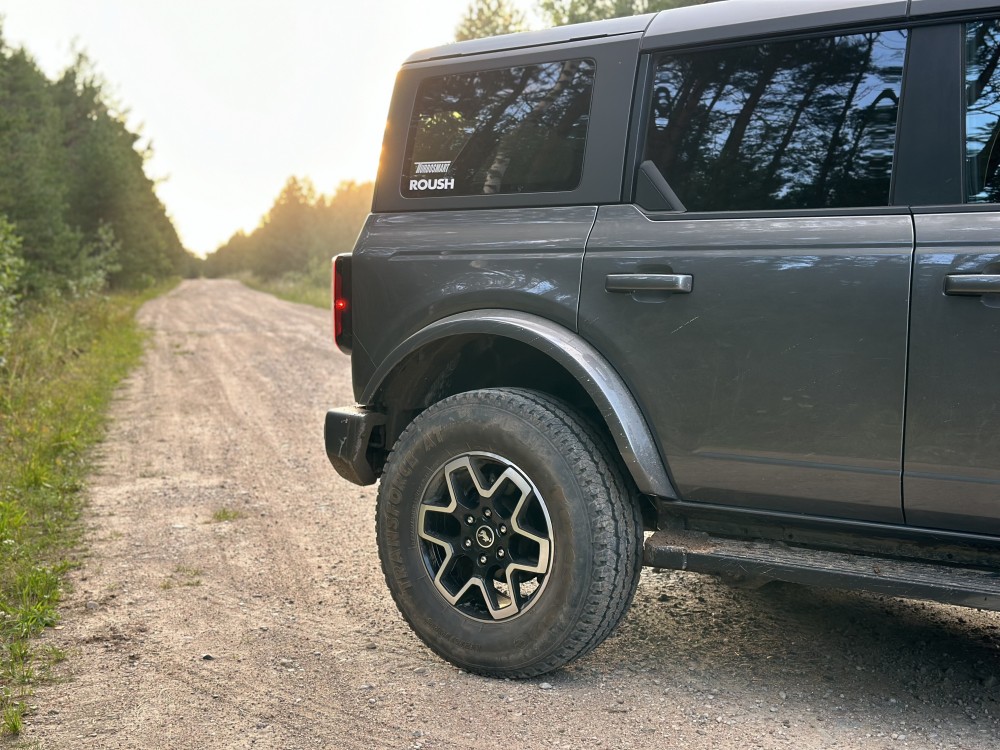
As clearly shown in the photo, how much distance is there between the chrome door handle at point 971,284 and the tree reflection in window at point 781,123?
1.12ft

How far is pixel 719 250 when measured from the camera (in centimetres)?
299

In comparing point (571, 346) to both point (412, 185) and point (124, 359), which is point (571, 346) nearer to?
point (412, 185)

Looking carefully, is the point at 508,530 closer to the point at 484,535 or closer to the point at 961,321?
the point at 484,535

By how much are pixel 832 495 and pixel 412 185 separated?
198cm

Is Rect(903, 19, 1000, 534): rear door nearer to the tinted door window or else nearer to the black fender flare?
the black fender flare

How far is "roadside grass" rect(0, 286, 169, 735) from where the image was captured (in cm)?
364

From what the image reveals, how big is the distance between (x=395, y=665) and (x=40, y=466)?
4.06 metres

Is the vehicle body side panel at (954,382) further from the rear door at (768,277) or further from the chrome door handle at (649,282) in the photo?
the chrome door handle at (649,282)

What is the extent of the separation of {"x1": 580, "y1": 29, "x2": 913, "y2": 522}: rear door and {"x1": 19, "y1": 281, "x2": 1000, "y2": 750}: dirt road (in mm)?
735

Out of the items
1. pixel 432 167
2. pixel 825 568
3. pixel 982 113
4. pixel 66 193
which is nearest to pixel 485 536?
pixel 825 568

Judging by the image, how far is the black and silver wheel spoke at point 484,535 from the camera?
10.6 ft

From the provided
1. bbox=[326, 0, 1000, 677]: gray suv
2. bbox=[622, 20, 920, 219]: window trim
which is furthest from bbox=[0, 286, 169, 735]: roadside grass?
bbox=[622, 20, 920, 219]: window trim

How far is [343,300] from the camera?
12.6 ft

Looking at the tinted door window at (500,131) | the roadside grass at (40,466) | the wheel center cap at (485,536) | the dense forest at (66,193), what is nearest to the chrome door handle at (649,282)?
the tinted door window at (500,131)
